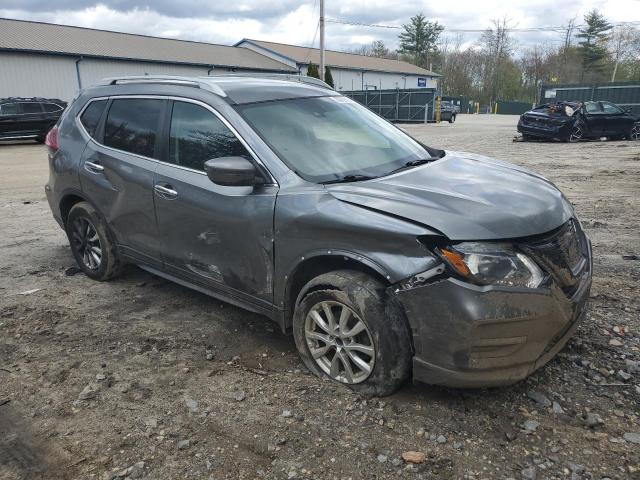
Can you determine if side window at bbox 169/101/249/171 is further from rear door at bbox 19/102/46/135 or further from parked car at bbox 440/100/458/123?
parked car at bbox 440/100/458/123

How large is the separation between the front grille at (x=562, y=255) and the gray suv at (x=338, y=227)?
0.01 metres

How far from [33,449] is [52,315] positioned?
1.83m

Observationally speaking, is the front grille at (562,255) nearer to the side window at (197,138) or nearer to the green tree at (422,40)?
the side window at (197,138)

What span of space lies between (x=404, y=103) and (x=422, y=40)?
56.7 m

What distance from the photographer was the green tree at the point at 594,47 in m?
76.8

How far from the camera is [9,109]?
19.5 metres

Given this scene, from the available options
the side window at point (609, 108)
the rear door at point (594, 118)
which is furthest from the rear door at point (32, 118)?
the side window at point (609, 108)

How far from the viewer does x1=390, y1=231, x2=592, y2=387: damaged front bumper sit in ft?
8.21

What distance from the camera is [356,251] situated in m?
2.80

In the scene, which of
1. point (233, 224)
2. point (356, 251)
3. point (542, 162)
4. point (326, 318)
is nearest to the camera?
point (356, 251)

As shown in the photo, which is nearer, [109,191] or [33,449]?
[33,449]

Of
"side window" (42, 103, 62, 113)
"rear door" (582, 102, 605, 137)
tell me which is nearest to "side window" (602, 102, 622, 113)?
"rear door" (582, 102, 605, 137)

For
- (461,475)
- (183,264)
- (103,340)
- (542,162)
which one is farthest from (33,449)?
(542,162)

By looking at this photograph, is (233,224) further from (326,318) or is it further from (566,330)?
(566,330)
